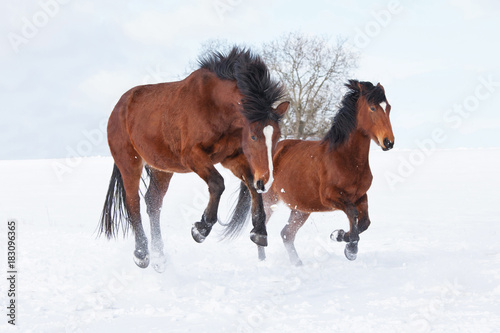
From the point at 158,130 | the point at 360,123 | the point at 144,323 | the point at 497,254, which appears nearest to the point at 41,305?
the point at 144,323

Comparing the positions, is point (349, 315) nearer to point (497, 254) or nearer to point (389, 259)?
point (389, 259)

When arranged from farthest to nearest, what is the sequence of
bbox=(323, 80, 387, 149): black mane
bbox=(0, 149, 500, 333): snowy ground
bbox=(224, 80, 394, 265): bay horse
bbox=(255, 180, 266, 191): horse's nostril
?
bbox=(323, 80, 387, 149): black mane < bbox=(224, 80, 394, 265): bay horse < bbox=(255, 180, 266, 191): horse's nostril < bbox=(0, 149, 500, 333): snowy ground

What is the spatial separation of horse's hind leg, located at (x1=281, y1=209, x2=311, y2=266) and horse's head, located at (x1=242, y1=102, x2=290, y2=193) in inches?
87.1

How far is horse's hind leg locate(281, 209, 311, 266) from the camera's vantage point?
22.0 ft

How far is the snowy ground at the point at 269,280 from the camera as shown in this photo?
4.15 meters

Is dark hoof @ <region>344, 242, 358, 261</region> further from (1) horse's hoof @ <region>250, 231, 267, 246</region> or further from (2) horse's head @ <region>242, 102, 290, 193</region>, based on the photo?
(2) horse's head @ <region>242, 102, 290, 193</region>

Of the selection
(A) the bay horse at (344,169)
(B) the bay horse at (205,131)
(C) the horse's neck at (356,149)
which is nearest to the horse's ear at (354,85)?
(A) the bay horse at (344,169)

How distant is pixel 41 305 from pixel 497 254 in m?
5.52

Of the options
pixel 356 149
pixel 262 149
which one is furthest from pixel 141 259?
pixel 356 149

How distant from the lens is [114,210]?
712cm

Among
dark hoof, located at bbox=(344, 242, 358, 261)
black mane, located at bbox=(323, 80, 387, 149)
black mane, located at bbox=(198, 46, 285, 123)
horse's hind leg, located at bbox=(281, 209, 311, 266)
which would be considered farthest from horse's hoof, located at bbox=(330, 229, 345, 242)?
black mane, located at bbox=(198, 46, 285, 123)

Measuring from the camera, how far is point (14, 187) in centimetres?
1645

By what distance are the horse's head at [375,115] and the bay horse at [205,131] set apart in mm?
1406

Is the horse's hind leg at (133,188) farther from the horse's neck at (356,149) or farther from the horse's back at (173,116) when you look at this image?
the horse's neck at (356,149)
